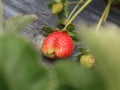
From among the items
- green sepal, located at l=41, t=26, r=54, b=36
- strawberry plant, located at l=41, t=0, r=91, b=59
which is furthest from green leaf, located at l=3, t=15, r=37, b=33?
green sepal, located at l=41, t=26, r=54, b=36

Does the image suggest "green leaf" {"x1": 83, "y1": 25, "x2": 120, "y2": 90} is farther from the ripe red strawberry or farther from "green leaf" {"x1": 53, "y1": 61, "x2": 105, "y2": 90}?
the ripe red strawberry

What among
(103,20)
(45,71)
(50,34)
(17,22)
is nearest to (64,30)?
(50,34)

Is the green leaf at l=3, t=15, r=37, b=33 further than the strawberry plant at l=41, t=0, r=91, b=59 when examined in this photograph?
No

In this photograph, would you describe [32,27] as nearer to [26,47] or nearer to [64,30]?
[64,30]

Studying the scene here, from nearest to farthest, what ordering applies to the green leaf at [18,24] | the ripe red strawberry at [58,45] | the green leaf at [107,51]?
the green leaf at [107,51]
the green leaf at [18,24]
the ripe red strawberry at [58,45]

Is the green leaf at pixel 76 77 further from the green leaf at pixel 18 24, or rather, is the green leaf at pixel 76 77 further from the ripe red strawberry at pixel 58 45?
the ripe red strawberry at pixel 58 45

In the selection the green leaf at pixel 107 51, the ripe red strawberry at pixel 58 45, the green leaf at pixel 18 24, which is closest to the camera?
the green leaf at pixel 107 51

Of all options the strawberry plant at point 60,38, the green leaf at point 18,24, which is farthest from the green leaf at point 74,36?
the green leaf at point 18,24
